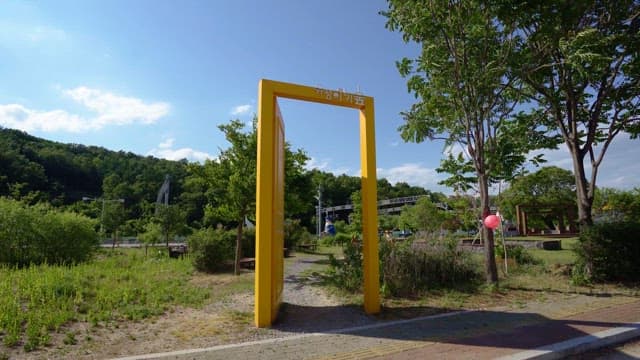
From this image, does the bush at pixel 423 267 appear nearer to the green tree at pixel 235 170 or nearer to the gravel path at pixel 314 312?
the gravel path at pixel 314 312

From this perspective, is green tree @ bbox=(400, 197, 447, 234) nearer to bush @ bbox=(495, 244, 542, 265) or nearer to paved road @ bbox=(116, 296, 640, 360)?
bush @ bbox=(495, 244, 542, 265)

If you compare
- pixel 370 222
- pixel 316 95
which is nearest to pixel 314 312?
pixel 370 222

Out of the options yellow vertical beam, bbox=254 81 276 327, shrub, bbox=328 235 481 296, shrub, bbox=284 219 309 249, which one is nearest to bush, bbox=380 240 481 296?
shrub, bbox=328 235 481 296

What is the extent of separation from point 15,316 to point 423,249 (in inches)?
333

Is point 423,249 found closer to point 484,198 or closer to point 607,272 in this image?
point 484,198


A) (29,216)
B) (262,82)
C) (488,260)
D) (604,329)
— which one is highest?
(262,82)

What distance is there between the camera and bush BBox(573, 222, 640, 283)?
9.66m

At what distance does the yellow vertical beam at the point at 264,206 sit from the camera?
5984 mm

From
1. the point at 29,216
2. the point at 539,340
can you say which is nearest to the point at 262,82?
the point at 539,340

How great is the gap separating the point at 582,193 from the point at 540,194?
1575 inches

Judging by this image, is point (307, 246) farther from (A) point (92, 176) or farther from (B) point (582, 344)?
(A) point (92, 176)

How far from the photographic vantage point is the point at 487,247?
9.45 meters

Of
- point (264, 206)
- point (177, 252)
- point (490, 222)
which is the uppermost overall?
point (264, 206)

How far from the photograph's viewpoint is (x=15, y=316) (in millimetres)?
5754
